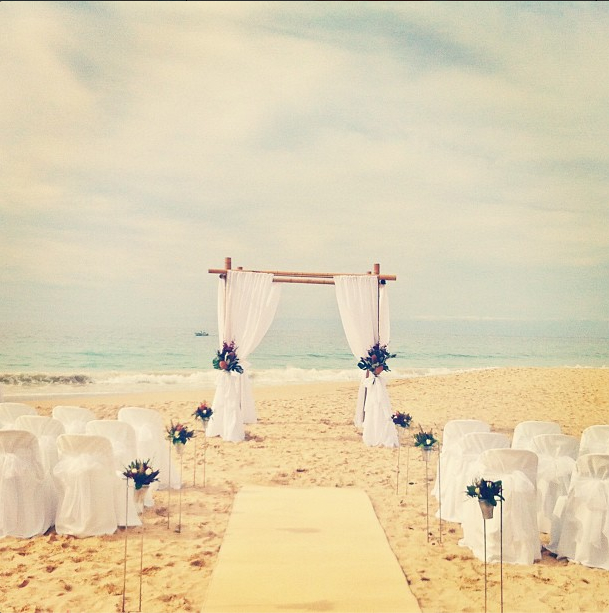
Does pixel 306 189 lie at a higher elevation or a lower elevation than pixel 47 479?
higher

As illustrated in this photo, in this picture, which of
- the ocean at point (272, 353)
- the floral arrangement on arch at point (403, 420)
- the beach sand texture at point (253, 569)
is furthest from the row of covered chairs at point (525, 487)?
the ocean at point (272, 353)

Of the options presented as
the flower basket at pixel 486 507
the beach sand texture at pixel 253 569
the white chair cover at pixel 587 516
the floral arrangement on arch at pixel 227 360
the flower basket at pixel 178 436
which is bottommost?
the beach sand texture at pixel 253 569

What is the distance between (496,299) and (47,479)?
30.2 metres

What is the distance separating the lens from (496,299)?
3200cm

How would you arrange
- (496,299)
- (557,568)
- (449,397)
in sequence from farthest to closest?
(496,299)
(449,397)
(557,568)

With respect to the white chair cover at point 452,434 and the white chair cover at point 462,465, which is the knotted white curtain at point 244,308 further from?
the white chair cover at point 462,465

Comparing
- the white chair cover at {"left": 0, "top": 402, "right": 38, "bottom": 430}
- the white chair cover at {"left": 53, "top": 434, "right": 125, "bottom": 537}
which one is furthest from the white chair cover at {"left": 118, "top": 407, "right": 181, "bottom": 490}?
the white chair cover at {"left": 53, "top": 434, "right": 125, "bottom": 537}

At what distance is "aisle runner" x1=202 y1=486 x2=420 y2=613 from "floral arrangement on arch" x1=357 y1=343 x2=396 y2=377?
2.75 meters

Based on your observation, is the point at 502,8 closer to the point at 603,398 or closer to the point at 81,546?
the point at 603,398

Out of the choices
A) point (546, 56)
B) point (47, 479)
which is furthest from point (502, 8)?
point (47, 479)

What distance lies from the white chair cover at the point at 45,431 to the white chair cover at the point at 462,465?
3159 millimetres

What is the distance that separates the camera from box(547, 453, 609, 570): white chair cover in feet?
12.7

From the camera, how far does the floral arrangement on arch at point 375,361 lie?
313 inches

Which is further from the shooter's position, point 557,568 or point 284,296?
point 284,296
